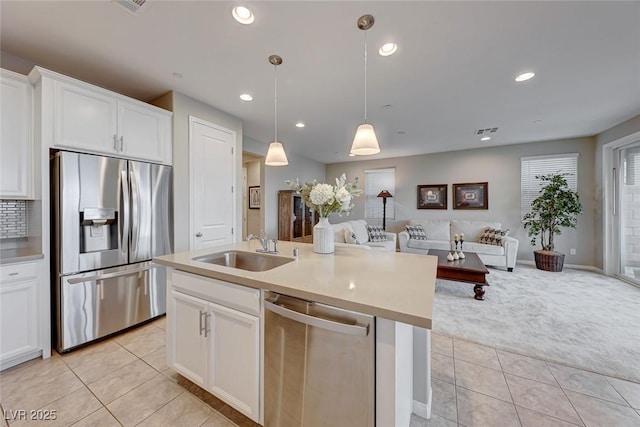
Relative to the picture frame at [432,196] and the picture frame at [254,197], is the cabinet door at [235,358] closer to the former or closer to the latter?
the picture frame at [254,197]

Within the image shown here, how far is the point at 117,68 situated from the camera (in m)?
2.33

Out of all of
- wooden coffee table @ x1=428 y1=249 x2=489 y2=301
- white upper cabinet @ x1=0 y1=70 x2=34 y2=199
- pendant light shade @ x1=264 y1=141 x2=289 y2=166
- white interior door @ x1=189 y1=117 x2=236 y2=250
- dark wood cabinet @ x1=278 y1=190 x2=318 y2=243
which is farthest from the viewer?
dark wood cabinet @ x1=278 y1=190 x2=318 y2=243

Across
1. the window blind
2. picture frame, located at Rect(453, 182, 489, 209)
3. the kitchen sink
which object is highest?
the window blind

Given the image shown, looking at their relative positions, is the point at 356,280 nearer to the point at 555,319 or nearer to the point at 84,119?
the point at 84,119

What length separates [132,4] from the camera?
158 centimetres

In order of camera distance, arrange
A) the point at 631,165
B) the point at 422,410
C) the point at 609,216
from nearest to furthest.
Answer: the point at 422,410 < the point at 631,165 < the point at 609,216

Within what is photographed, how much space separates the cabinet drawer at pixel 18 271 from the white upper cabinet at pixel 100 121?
99 centimetres

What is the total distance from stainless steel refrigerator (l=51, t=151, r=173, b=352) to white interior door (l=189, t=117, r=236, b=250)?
385 millimetres

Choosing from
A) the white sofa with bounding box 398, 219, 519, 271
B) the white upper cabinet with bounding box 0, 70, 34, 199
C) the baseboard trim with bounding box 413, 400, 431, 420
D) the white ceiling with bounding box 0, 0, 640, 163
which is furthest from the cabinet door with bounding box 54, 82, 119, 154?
the white sofa with bounding box 398, 219, 519, 271

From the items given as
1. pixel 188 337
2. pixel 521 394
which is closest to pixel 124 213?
pixel 188 337

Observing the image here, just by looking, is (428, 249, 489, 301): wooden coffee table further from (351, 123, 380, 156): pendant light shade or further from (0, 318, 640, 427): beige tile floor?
(351, 123, 380, 156): pendant light shade

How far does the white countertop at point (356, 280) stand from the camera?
2.87ft

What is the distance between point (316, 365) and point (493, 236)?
5.18m

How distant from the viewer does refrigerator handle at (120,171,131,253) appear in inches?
90.4
